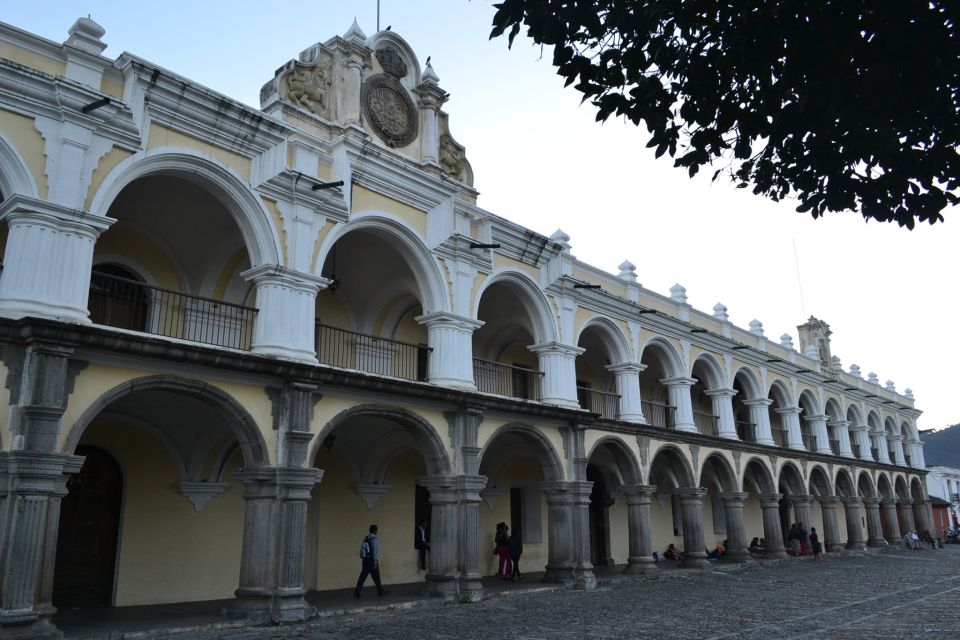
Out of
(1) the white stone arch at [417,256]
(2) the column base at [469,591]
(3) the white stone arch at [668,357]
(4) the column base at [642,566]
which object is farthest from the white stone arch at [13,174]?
(3) the white stone arch at [668,357]

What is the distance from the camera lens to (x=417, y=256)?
48.7 feet

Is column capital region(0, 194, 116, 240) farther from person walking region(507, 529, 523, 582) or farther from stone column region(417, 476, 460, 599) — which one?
person walking region(507, 529, 523, 582)

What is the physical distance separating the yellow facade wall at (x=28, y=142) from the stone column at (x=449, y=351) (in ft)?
22.4

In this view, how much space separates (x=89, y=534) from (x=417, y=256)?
7.13 metres

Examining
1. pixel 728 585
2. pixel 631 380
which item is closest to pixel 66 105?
pixel 631 380

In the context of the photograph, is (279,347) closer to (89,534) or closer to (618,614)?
(89,534)

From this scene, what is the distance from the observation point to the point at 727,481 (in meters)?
22.9

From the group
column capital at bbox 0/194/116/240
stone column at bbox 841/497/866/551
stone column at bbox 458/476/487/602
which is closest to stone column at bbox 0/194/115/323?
column capital at bbox 0/194/116/240

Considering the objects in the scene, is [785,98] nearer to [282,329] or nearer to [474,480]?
[282,329]

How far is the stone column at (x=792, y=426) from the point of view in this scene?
27.3 metres

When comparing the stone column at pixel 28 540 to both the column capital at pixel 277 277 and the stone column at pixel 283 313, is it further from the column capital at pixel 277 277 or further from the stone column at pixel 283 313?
the column capital at pixel 277 277

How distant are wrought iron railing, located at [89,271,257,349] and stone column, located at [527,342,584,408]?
6.48m

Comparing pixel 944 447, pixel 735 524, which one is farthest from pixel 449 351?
pixel 944 447

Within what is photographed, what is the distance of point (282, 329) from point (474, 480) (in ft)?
14.9
